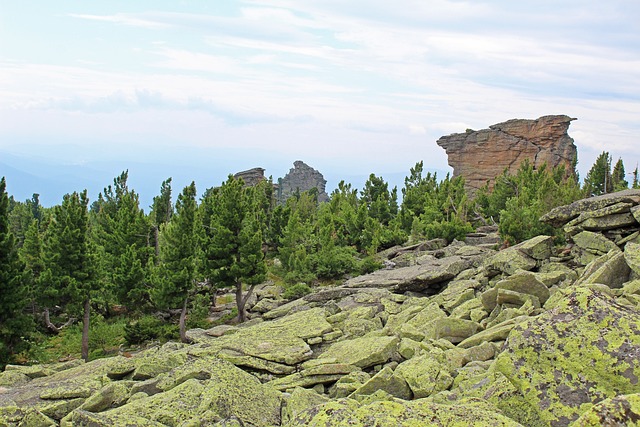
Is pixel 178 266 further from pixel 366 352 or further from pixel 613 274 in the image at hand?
pixel 613 274

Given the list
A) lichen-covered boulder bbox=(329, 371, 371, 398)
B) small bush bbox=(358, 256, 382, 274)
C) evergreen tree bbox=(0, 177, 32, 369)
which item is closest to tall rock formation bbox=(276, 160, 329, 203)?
small bush bbox=(358, 256, 382, 274)

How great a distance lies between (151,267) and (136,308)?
4057mm

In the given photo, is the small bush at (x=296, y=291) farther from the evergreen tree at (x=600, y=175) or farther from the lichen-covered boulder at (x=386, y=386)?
the evergreen tree at (x=600, y=175)

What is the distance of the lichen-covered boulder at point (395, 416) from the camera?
216 inches

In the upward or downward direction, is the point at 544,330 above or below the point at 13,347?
above

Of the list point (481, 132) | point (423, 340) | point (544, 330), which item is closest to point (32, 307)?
point (423, 340)

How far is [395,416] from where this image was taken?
559 cm

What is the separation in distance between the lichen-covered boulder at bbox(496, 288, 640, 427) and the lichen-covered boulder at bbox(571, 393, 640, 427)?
1824 millimetres

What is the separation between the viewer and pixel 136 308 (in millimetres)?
37750

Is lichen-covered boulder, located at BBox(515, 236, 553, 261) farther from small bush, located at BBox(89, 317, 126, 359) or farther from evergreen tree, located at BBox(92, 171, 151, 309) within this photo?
small bush, located at BBox(89, 317, 126, 359)

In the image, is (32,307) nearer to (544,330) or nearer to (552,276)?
(552,276)

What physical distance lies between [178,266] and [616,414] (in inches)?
1161

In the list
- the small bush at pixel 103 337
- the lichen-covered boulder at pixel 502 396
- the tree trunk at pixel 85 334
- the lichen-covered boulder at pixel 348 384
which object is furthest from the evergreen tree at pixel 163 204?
the lichen-covered boulder at pixel 502 396

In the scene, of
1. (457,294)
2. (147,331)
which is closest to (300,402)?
(457,294)
